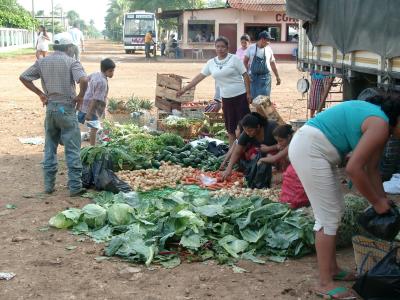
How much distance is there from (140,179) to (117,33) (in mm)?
110027

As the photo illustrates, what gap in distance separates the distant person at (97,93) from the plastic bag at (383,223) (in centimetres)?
580

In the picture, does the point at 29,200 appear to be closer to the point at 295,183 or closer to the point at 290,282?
the point at 295,183

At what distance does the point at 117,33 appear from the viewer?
115125 millimetres

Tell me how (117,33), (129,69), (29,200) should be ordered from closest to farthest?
(29,200) → (129,69) → (117,33)

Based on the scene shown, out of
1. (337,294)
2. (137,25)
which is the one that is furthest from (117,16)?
(337,294)

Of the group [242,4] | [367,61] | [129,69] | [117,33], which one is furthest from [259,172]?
[117,33]

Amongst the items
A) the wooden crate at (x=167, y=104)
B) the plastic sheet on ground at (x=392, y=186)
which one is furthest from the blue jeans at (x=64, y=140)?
the wooden crate at (x=167, y=104)

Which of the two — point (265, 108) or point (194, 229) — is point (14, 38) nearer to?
point (265, 108)

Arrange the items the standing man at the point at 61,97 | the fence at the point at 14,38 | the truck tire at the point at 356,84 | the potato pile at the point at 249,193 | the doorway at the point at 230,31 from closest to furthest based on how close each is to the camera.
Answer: the potato pile at the point at 249,193 < the standing man at the point at 61,97 < the truck tire at the point at 356,84 < the doorway at the point at 230,31 < the fence at the point at 14,38

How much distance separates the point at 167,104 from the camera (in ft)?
41.8

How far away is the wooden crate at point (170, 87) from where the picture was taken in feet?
40.7

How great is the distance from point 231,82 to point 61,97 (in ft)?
9.15

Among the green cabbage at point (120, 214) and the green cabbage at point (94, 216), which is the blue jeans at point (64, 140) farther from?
the green cabbage at point (120, 214)

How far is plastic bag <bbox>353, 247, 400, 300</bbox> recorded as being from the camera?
13.8ft
